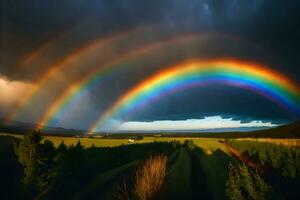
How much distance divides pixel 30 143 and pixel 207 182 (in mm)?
13338

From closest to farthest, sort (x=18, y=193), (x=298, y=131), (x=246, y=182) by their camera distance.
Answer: (x=246, y=182)
(x=18, y=193)
(x=298, y=131)

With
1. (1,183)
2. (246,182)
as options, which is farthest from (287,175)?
(1,183)

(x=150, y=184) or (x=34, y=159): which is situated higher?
(x=34, y=159)

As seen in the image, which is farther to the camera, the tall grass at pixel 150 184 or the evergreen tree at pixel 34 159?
the evergreen tree at pixel 34 159

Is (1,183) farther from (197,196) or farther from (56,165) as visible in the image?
(197,196)

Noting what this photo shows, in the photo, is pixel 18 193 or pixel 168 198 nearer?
pixel 168 198

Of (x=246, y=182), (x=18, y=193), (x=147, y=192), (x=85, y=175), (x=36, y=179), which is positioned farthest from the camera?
(x=85, y=175)

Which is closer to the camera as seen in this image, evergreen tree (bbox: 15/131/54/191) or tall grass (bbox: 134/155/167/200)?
tall grass (bbox: 134/155/167/200)

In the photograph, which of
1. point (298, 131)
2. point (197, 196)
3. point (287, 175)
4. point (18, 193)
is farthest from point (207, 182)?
point (298, 131)

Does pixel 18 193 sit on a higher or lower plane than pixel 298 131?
lower

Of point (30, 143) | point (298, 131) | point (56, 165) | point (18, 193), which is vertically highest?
point (298, 131)

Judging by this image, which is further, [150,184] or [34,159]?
[34,159]

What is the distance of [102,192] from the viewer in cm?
2000

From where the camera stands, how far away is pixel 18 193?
71.0ft
